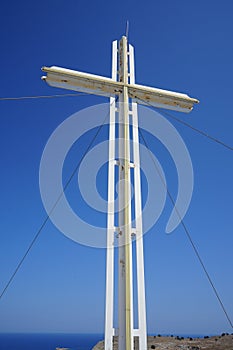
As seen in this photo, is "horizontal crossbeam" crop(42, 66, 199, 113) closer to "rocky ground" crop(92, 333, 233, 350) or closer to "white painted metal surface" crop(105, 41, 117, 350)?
"white painted metal surface" crop(105, 41, 117, 350)

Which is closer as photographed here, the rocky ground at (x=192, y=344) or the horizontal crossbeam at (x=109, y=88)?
the horizontal crossbeam at (x=109, y=88)

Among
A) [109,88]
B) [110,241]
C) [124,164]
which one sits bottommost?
[110,241]

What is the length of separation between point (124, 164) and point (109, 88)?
1.37 m

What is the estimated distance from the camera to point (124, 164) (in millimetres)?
4305

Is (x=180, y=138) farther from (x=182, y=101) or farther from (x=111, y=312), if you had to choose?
(x=111, y=312)

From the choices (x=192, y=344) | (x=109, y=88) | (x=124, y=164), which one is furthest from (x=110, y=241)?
(x=192, y=344)

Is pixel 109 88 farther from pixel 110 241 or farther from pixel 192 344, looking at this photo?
pixel 192 344

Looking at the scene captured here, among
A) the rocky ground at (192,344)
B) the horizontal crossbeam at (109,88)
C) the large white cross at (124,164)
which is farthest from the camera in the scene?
the rocky ground at (192,344)

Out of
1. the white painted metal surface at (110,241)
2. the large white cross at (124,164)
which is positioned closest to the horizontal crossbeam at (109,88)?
the large white cross at (124,164)

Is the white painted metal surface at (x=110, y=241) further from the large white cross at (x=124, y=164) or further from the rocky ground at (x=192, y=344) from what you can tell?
the rocky ground at (x=192, y=344)

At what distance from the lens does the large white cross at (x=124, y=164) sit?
152 inches

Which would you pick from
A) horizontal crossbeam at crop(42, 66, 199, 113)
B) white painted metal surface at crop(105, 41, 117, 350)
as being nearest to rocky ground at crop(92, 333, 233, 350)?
white painted metal surface at crop(105, 41, 117, 350)

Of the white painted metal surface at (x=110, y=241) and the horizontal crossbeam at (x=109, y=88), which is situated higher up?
the horizontal crossbeam at (x=109, y=88)

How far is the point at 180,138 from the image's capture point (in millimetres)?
5715
